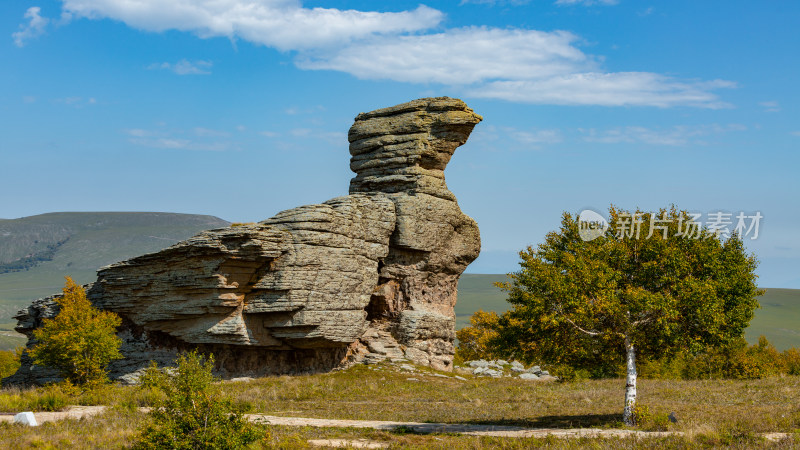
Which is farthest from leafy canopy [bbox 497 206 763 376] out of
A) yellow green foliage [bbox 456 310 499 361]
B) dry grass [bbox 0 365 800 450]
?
yellow green foliage [bbox 456 310 499 361]

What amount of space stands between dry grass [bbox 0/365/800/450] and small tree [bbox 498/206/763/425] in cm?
295

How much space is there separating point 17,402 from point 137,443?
16058 mm

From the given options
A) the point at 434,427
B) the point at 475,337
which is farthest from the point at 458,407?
the point at 475,337

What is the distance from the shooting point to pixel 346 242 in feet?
Answer: 152

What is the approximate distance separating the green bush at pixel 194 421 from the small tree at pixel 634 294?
12661mm

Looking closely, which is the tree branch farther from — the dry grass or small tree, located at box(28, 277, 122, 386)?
small tree, located at box(28, 277, 122, 386)

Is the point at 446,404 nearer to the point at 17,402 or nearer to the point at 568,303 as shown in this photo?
the point at 568,303

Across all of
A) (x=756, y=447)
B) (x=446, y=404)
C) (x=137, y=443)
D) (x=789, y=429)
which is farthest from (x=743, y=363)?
(x=137, y=443)

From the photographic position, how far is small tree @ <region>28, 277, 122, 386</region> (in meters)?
41.8

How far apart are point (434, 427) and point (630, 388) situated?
784 centimetres

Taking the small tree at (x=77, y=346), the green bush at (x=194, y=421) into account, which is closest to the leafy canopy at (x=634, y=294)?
the green bush at (x=194, y=421)

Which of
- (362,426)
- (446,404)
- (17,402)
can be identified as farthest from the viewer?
(446,404)

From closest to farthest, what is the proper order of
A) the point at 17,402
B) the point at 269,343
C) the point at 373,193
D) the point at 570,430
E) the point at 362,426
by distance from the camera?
the point at 570,430 → the point at 362,426 → the point at 17,402 → the point at 269,343 → the point at 373,193

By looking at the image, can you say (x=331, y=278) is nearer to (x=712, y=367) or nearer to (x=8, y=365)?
(x=712, y=367)
